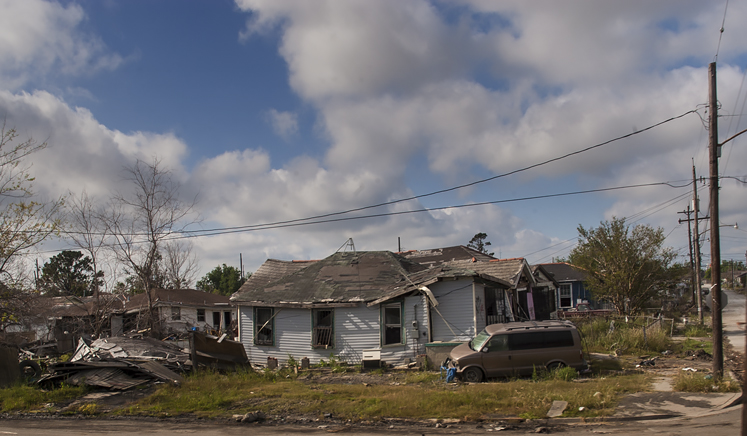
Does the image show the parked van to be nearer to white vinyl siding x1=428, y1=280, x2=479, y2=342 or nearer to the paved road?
white vinyl siding x1=428, y1=280, x2=479, y2=342

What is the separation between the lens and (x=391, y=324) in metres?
19.1

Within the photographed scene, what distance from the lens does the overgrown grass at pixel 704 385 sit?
38.0 ft

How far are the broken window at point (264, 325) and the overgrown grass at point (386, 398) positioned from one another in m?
6.55

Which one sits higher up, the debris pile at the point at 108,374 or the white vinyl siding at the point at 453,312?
the white vinyl siding at the point at 453,312

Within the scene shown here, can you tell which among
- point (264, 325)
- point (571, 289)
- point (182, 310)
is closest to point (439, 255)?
point (264, 325)

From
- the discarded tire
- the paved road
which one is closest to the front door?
the paved road

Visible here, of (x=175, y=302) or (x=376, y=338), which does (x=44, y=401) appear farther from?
(x=175, y=302)

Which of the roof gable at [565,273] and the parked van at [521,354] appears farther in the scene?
the roof gable at [565,273]

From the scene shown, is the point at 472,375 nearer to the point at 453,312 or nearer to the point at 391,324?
the point at 453,312

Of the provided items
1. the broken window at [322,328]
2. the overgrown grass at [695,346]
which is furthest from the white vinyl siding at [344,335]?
the overgrown grass at [695,346]

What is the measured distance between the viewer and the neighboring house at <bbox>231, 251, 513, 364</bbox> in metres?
18.0

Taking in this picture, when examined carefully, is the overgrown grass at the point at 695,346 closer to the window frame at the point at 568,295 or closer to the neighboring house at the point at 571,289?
the neighboring house at the point at 571,289

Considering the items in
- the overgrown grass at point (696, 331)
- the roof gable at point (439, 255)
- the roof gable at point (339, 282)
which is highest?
the roof gable at point (439, 255)

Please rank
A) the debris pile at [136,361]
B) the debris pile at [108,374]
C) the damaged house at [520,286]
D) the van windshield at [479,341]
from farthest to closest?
the damaged house at [520,286] < the van windshield at [479,341] < the debris pile at [136,361] < the debris pile at [108,374]
